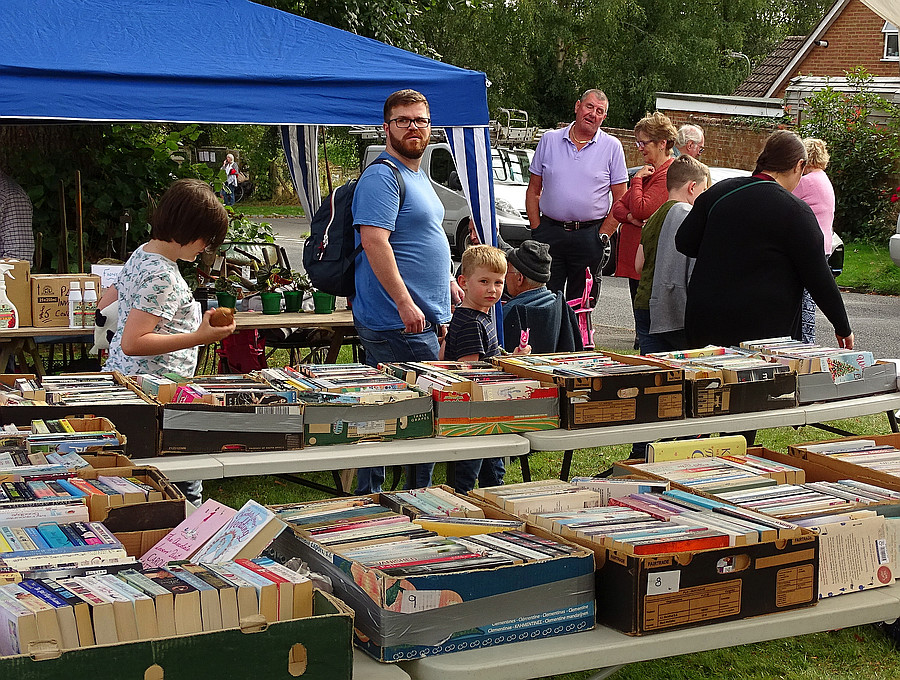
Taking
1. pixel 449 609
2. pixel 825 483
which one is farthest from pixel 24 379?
pixel 825 483

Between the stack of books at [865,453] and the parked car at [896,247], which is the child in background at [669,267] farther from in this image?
the parked car at [896,247]

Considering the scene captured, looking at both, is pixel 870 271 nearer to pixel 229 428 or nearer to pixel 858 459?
pixel 858 459

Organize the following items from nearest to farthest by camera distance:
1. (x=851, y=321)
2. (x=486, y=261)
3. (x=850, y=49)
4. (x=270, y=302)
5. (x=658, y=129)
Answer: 1. (x=486, y=261)
2. (x=270, y=302)
3. (x=658, y=129)
4. (x=851, y=321)
5. (x=850, y=49)

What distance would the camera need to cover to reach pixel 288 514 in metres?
2.46

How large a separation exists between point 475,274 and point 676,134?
326 cm

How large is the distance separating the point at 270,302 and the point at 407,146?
2.65 meters

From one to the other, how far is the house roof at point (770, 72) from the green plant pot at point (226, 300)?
24.4 meters

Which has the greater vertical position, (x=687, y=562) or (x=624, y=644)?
(x=687, y=562)

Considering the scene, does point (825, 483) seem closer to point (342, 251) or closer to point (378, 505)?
point (378, 505)

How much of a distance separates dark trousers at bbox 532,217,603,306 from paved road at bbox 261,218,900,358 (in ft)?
6.25

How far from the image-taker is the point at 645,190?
6898 millimetres

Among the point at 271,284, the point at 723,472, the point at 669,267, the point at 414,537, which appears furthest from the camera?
the point at 271,284

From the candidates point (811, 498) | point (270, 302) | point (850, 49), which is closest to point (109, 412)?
point (811, 498)

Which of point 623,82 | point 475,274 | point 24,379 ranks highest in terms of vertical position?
point 623,82
